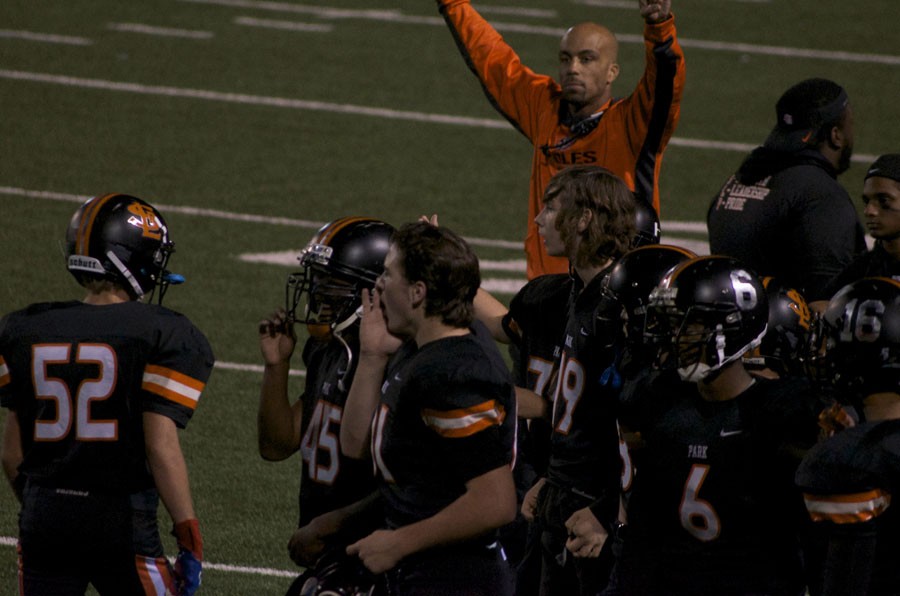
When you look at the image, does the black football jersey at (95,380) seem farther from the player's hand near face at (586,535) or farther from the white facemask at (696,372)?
the white facemask at (696,372)

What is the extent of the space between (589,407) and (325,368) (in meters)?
0.84

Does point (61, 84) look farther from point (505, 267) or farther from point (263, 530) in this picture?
point (263, 530)

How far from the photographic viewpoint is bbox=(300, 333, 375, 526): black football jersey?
4.44 m

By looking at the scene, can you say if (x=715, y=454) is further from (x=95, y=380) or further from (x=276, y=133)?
(x=276, y=133)

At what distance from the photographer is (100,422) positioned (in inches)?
168

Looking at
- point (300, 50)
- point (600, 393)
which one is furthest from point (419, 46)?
point (600, 393)

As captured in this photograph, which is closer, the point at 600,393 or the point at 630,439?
the point at 630,439

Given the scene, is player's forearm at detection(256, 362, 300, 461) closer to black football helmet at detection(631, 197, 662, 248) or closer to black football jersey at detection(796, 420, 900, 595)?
black football helmet at detection(631, 197, 662, 248)

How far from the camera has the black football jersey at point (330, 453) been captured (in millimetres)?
4441

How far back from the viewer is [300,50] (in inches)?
641

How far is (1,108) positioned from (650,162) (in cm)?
852

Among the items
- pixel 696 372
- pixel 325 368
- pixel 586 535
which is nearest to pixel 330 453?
pixel 325 368

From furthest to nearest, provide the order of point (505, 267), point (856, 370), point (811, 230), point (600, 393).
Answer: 1. point (505, 267)
2. point (811, 230)
3. point (600, 393)
4. point (856, 370)

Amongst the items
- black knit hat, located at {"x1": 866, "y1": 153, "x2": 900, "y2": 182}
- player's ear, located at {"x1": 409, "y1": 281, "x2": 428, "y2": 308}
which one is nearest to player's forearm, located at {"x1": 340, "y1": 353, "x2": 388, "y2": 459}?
player's ear, located at {"x1": 409, "y1": 281, "x2": 428, "y2": 308}
